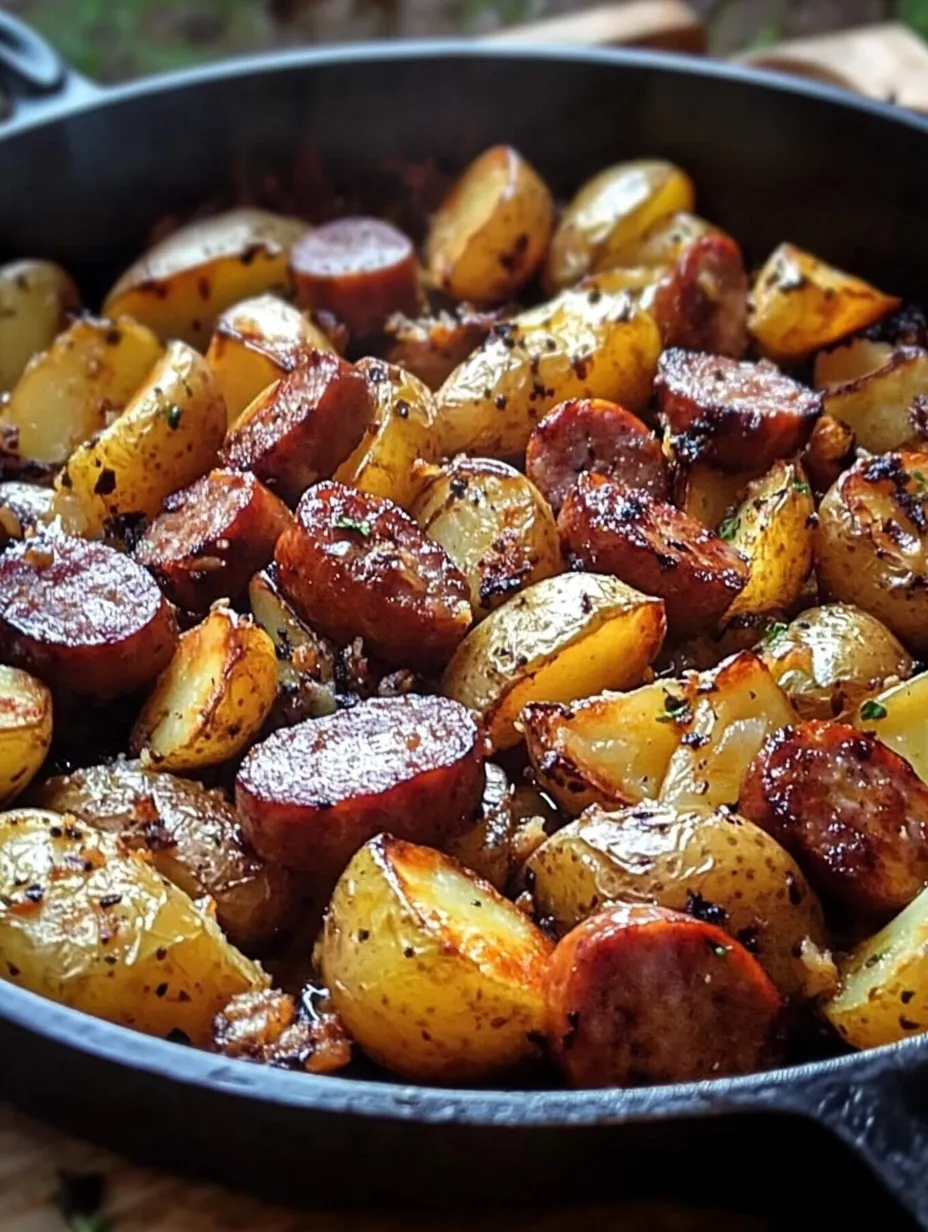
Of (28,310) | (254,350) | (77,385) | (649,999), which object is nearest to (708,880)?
(649,999)

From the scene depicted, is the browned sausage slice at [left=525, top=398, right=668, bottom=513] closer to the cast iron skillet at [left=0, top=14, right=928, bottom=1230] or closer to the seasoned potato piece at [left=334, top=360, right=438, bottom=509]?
the seasoned potato piece at [left=334, top=360, right=438, bottom=509]

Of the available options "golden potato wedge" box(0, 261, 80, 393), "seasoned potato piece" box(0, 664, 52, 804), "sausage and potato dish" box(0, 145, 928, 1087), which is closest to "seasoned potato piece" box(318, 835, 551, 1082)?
"sausage and potato dish" box(0, 145, 928, 1087)

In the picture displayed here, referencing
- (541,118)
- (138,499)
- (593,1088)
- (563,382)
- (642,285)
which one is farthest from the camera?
(541,118)

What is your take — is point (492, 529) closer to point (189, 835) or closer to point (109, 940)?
point (189, 835)

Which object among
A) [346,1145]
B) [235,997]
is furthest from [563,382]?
[346,1145]

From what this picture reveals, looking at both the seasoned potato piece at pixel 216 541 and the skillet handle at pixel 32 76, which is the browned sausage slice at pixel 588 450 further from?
the skillet handle at pixel 32 76

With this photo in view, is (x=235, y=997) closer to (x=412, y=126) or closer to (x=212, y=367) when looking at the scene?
(x=212, y=367)

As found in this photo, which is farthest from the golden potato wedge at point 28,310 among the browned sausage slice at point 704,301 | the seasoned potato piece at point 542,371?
the browned sausage slice at point 704,301
